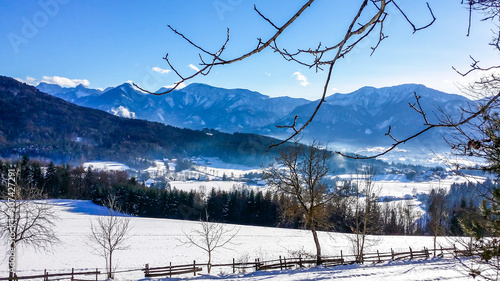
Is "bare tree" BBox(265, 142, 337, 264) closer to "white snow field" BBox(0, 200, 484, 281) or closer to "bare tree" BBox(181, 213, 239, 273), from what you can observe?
"white snow field" BBox(0, 200, 484, 281)

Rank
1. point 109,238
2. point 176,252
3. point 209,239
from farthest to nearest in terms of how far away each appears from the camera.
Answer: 1. point 209,239
2. point 176,252
3. point 109,238

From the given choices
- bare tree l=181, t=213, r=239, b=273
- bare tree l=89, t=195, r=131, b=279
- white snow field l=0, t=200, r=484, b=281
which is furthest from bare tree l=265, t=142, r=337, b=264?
bare tree l=89, t=195, r=131, b=279

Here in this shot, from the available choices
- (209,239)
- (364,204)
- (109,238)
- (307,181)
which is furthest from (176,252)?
(307,181)

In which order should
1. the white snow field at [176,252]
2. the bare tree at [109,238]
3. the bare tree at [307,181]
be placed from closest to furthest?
the bare tree at [307,181] < the white snow field at [176,252] < the bare tree at [109,238]

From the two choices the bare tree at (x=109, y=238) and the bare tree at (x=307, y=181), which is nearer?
the bare tree at (x=307, y=181)

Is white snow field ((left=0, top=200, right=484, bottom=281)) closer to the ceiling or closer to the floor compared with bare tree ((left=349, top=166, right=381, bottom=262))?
closer to the floor

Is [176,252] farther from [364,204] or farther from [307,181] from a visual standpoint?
[307,181]

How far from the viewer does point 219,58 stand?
46.2 inches

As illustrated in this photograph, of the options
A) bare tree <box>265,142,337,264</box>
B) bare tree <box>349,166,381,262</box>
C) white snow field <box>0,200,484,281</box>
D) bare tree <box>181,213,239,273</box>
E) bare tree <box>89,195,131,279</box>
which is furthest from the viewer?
bare tree <box>181,213,239,273</box>

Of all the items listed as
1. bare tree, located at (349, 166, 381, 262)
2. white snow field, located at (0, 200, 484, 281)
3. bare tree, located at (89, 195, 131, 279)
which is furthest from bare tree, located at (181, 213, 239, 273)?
bare tree, located at (349, 166, 381, 262)

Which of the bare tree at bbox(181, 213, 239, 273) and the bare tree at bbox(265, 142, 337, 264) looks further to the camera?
the bare tree at bbox(181, 213, 239, 273)

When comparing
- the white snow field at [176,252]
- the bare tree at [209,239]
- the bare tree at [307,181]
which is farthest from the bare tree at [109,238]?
the bare tree at [307,181]

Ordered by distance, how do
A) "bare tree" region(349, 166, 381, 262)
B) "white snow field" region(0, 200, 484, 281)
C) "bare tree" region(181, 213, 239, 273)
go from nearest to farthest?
1. "white snow field" region(0, 200, 484, 281)
2. "bare tree" region(349, 166, 381, 262)
3. "bare tree" region(181, 213, 239, 273)

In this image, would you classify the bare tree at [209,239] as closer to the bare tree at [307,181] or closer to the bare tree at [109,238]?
the bare tree at [109,238]
